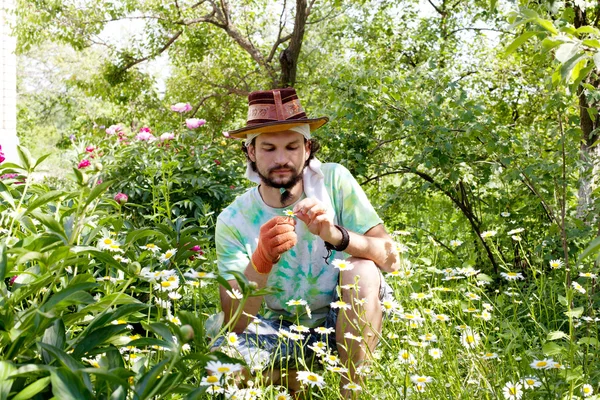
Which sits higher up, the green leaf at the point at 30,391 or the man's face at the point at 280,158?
the man's face at the point at 280,158

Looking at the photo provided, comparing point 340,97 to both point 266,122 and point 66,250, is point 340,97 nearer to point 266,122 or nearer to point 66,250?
point 266,122

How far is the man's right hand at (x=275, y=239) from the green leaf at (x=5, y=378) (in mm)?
963

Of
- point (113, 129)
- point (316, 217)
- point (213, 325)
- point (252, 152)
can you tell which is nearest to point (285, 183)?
point (252, 152)

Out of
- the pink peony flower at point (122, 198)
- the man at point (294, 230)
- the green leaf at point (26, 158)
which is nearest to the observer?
the green leaf at point (26, 158)

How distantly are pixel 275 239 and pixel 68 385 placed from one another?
1.00 m

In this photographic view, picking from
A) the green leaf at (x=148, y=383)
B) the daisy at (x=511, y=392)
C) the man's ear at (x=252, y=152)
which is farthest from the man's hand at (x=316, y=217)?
the green leaf at (x=148, y=383)

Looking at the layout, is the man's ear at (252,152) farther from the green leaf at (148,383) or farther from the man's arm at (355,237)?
the green leaf at (148,383)

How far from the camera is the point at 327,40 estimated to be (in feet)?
39.0

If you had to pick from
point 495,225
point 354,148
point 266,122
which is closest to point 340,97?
point 354,148

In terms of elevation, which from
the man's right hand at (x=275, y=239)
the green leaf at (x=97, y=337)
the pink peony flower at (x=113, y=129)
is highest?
the pink peony flower at (x=113, y=129)

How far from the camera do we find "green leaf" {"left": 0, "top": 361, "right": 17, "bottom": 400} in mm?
1072

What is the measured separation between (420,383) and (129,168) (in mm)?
4074

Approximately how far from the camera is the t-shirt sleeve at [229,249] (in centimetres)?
237

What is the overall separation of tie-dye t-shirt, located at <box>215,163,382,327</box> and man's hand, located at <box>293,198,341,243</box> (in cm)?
30
